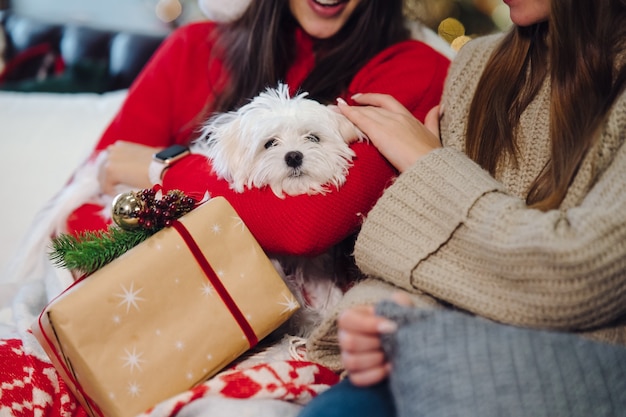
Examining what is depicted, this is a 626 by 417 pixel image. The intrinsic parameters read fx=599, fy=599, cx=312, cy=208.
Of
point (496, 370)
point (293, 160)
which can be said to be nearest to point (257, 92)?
point (293, 160)

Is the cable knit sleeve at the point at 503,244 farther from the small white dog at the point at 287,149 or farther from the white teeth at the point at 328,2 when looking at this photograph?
the white teeth at the point at 328,2

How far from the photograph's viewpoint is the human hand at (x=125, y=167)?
4.78 feet

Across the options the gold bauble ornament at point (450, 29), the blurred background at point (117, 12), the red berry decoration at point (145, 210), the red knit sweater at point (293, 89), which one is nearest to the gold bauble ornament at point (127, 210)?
the red berry decoration at point (145, 210)

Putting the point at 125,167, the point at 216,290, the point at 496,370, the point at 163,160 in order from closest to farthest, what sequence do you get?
the point at 496,370 → the point at 216,290 → the point at 163,160 → the point at 125,167

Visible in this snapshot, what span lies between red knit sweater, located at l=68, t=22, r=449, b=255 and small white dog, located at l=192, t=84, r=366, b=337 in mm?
26

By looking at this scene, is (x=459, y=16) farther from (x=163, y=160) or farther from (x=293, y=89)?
(x=163, y=160)

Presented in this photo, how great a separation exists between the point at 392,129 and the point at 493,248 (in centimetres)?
33

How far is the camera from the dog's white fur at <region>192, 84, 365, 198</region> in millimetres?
1145

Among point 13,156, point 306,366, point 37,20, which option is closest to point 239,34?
point 306,366

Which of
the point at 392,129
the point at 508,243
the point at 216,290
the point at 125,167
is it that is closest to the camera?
the point at 508,243

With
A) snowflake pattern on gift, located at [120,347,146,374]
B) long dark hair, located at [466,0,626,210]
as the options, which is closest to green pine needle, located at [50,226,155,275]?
snowflake pattern on gift, located at [120,347,146,374]

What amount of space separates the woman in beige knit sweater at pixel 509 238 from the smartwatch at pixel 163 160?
41cm

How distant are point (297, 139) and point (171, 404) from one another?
0.56m

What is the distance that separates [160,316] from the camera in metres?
0.98
